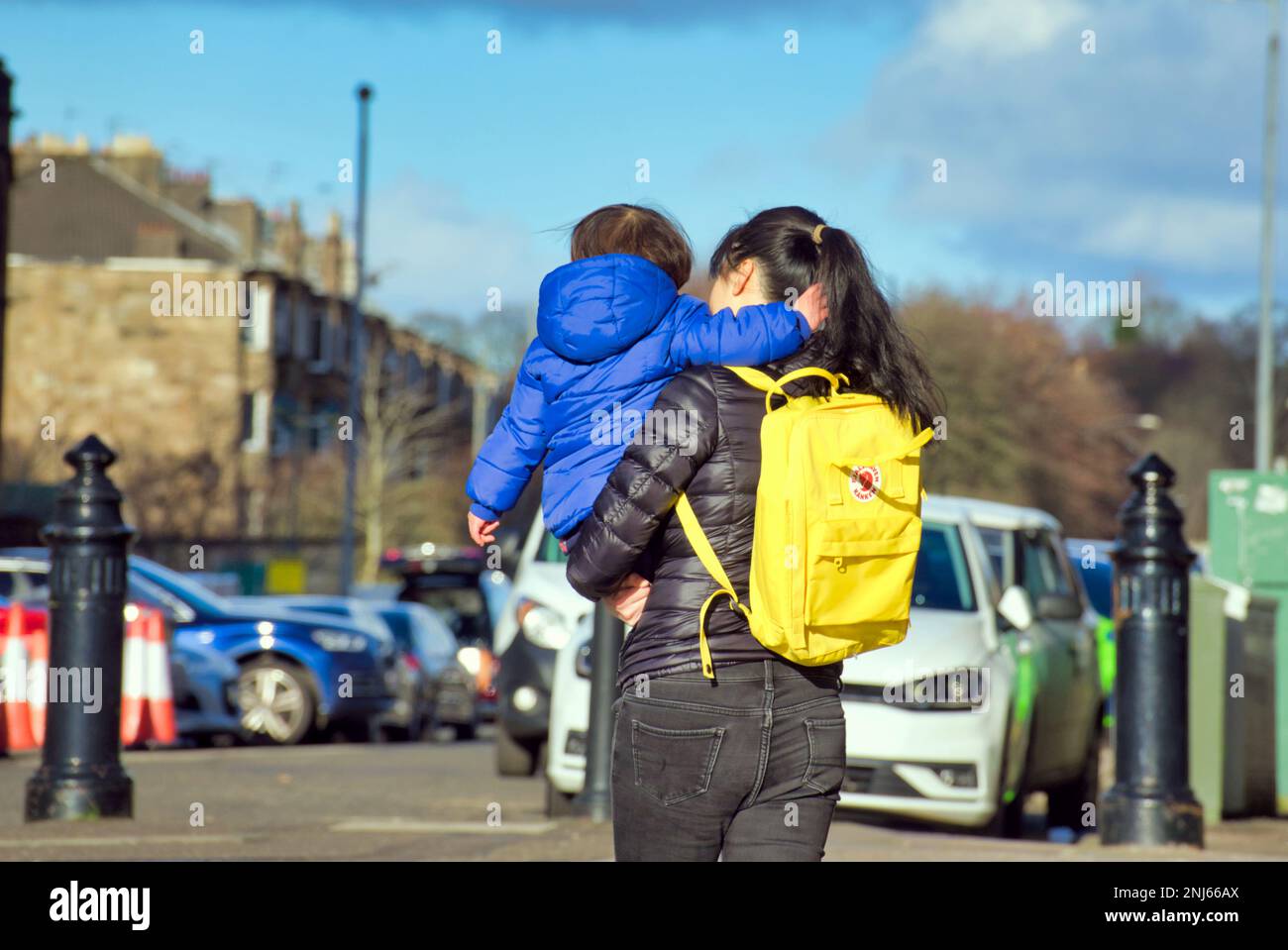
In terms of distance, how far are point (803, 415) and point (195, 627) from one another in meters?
13.2

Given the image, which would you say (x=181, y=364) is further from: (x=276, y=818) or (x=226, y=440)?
(x=276, y=818)

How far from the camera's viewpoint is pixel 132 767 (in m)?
12.4

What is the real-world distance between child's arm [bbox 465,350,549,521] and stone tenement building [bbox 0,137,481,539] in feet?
142

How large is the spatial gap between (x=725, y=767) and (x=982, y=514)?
305 inches

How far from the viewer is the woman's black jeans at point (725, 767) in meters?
3.67

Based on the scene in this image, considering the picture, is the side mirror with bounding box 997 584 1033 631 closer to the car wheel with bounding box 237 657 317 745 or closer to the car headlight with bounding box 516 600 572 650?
the car headlight with bounding box 516 600 572 650

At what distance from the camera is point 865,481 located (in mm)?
3701

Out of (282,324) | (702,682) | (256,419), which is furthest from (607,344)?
(282,324)

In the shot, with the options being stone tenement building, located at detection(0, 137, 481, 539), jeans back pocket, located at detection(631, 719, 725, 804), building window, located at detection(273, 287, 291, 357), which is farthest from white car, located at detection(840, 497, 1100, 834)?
building window, located at detection(273, 287, 291, 357)

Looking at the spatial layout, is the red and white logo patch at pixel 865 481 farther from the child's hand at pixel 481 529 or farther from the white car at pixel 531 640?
the white car at pixel 531 640

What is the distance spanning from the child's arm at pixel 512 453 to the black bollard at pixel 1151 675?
17.5 feet

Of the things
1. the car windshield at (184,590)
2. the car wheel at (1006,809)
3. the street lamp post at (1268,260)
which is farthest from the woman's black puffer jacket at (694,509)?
the street lamp post at (1268,260)

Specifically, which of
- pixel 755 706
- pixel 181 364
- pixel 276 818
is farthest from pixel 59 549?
pixel 181 364

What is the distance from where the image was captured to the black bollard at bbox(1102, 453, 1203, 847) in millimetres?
8664
